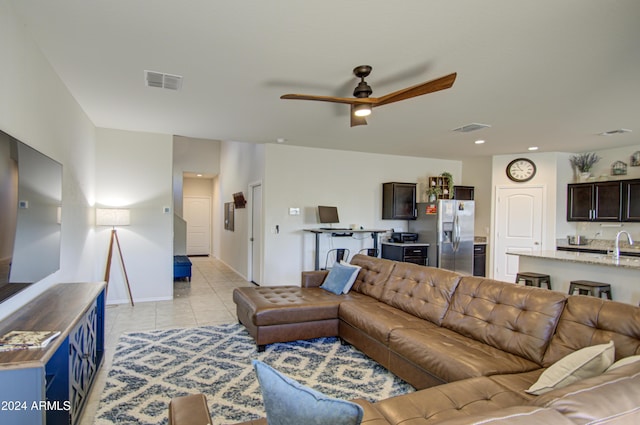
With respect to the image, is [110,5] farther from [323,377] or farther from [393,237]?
[393,237]

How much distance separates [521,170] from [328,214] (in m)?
4.05

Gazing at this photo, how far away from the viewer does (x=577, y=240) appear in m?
6.71

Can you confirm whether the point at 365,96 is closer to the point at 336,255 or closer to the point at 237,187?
the point at 336,255

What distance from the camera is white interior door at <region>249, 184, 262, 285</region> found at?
21.5 feet

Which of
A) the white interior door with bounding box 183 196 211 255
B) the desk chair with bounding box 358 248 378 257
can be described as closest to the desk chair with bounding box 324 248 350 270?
the desk chair with bounding box 358 248 378 257

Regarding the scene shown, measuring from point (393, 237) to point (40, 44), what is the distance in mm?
5885

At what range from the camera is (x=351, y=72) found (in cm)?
313

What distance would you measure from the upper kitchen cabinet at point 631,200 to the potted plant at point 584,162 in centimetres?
70

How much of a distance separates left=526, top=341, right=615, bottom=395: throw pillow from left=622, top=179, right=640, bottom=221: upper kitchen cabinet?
18.7 feet

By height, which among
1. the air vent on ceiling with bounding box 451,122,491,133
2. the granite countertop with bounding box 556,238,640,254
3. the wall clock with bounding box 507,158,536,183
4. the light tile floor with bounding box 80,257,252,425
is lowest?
the light tile floor with bounding box 80,257,252,425

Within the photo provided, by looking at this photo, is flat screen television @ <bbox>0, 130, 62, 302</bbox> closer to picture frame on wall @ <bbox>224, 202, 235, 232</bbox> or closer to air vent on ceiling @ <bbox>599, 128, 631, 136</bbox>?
picture frame on wall @ <bbox>224, 202, 235, 232</bbox>

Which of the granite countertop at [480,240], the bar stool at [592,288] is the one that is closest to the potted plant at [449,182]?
the granite countertop at [480,240]

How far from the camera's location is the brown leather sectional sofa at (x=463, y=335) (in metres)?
1.06

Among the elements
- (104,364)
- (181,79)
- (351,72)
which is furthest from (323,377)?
(181,79)
